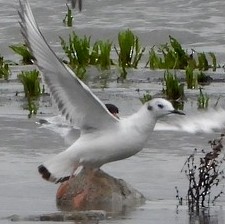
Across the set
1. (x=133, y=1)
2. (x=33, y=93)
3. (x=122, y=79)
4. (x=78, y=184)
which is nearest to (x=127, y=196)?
(x=78, y=184)

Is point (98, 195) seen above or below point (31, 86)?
above

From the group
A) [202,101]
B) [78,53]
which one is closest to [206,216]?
[202,101]

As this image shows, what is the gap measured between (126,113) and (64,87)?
4778 mm

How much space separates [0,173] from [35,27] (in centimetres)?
180

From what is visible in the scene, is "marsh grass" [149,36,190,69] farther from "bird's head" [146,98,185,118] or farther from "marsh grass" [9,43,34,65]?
"bird's head" [146,98,185,118]

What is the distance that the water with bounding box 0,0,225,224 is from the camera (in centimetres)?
980

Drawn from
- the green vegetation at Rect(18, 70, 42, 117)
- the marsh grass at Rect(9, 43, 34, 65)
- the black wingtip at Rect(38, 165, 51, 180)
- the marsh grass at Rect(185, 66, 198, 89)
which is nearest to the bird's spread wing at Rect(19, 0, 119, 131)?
the black wingtip at Rect(38, 165, 51, 180)

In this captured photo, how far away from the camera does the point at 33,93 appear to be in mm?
15977

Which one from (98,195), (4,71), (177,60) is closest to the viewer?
(98,195)

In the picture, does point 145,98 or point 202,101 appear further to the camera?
point 145,98

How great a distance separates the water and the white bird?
40cm

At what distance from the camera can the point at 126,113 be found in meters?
14.6

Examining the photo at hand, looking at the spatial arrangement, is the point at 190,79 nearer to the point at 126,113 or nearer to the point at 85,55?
the point at 85,55

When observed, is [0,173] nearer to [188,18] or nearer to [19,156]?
[19,156]
